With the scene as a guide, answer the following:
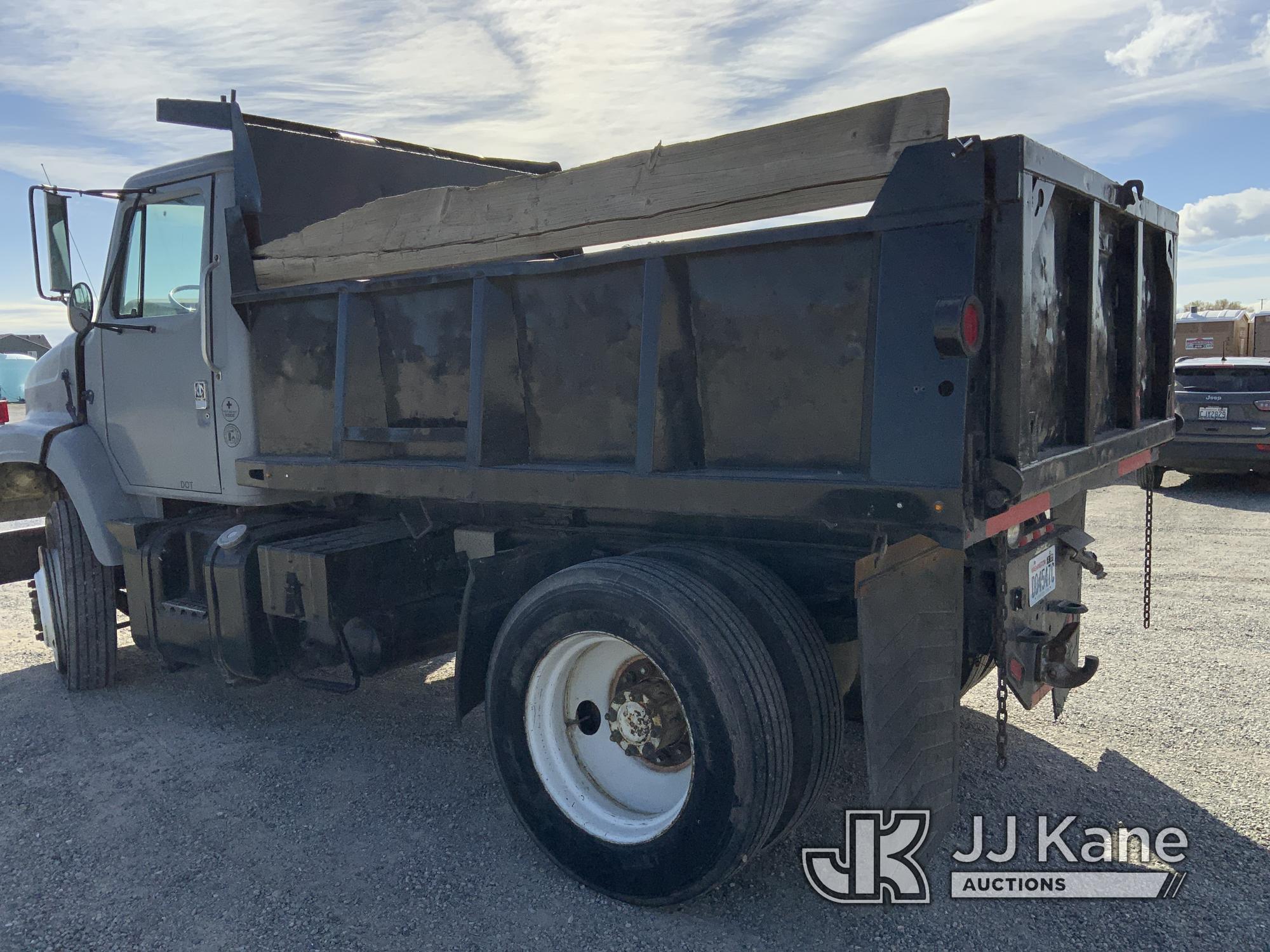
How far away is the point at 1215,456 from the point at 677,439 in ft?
33.6

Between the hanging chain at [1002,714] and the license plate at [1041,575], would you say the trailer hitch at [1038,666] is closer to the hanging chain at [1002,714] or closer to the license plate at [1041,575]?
the hanging chain at [1002,714]

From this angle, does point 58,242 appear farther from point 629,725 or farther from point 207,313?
point 629,725

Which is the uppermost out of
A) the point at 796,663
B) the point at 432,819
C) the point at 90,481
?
the point at 90,481

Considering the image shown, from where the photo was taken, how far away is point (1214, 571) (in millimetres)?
7664

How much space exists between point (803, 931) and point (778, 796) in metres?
0.47

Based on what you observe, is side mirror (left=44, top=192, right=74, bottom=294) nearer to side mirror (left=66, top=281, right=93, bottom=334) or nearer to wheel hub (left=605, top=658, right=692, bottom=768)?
side mirror (left=66, top=281, right=93, bottom=334)

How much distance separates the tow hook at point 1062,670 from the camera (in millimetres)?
3492

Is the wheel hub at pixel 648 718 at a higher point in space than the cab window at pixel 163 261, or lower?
lower

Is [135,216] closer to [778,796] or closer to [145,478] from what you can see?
[145,478]

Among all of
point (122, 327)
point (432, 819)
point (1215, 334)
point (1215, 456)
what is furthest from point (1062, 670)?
point (1215, 334)

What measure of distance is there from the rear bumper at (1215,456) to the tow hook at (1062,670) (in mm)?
8334

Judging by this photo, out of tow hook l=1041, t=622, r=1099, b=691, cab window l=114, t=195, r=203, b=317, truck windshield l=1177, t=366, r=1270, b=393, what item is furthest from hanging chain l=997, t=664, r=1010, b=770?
truck windshield l=1177, t=366, r=1270, b=393

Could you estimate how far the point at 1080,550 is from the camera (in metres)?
3.94

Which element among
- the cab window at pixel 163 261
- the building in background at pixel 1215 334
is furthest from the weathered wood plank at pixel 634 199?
the building in background at pixel 1215 334
